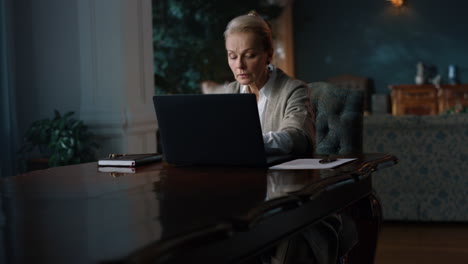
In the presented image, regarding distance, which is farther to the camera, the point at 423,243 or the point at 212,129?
the point at 423,243

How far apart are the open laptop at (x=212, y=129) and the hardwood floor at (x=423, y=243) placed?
1.87 metres

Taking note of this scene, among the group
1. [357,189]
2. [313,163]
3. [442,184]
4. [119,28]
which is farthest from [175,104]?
[442,184]

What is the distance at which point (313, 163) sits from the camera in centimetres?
172

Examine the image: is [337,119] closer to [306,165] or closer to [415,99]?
[306,165]

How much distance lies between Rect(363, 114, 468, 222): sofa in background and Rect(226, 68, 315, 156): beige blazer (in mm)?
2138

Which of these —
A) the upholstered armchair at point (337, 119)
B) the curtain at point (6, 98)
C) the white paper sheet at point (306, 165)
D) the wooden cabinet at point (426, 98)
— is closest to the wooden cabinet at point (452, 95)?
the wooden cabinet at point (426, 98)

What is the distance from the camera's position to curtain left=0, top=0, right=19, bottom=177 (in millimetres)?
3936

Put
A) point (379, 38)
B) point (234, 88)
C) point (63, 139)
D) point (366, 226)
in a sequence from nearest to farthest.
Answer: point (366, 226), point (234, 88), point (63, 139), point (379, 38)

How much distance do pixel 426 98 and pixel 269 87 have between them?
760 centimetres

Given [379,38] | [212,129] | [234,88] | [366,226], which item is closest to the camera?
[212,129]

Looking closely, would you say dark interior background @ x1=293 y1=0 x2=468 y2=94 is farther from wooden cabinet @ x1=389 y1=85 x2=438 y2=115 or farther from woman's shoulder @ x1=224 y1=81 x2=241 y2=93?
woman's shoulder @ x1=224 y1=81 x2=241 y2=93

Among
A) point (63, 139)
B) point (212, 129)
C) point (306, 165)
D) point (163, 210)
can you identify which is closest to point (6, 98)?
point (63, 139)

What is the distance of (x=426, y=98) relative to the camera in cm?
928

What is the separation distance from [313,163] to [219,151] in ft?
0.91
